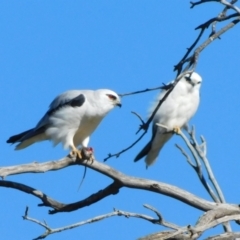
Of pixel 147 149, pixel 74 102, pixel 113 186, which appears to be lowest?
pixel 113 186

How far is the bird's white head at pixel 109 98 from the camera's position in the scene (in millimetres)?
7143

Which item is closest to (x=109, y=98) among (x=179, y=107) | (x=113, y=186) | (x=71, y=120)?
(x=71, y=120)

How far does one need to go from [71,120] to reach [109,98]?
0.48m

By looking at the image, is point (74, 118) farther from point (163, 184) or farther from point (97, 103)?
point (163, 184)

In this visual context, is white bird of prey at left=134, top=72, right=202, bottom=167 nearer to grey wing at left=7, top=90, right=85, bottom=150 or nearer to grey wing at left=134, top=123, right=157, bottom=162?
grey wing at left=134, top=123, right=157, bottom=162

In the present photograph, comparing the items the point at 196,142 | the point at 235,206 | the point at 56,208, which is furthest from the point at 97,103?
the point at 235,206

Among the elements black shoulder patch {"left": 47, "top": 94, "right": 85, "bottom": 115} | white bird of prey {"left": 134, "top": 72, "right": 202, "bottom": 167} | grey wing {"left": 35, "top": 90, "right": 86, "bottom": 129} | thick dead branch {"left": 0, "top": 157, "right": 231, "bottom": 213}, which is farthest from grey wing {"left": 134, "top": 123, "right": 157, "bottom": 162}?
thick dead branch {"left": 0, "top": 157, "right": 231, "bottom": 213}

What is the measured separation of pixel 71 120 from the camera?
696cm

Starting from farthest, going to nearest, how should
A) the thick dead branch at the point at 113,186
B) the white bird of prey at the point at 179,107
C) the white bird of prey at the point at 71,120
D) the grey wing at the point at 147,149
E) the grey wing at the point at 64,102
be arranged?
the grey wing at the point at 147,149, the white bird of prey at the point at 179,107, the grey wing at the point at 64,102, the white bird of prey at the point at 71,120, the thick dead branch at the point at 113,186

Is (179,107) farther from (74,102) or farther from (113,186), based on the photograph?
(113,186)

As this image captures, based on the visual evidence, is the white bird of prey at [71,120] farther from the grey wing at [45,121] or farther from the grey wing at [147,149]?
the grey wing at [147,149]

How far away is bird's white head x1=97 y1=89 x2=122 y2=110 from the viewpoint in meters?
7.14

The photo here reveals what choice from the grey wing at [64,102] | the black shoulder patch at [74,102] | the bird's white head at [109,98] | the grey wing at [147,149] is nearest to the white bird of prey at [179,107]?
the grey wing at [147,149]

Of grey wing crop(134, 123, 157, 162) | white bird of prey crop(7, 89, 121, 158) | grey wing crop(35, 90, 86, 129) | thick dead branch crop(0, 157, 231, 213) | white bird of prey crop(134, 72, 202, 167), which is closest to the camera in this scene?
thick dead branch crop(0, 157, 231, 213)
